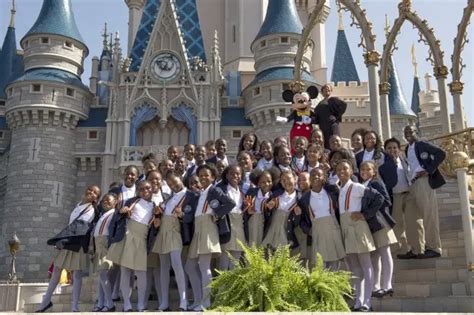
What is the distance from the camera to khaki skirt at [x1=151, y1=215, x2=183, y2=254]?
20.5 feet

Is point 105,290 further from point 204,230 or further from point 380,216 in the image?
point 380,216

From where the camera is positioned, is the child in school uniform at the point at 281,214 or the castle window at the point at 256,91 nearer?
the child in school uniform at the point at 281,214

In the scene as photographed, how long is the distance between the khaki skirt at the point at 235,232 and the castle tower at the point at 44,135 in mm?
17579

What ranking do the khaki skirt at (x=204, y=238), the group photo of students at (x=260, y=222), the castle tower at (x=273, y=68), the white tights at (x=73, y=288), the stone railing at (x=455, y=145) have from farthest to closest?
1. the castle tower at (x=273, y=68)
2. the stone railing at (x=455, y=145)
3. the white tights at (x=73, y=288)
4. the khaki skirt at (x=204, y=238)
5. the group photo of students at (x=260, y=222)

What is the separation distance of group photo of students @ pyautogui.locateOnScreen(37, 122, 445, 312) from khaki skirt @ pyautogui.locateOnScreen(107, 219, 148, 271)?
0.01m

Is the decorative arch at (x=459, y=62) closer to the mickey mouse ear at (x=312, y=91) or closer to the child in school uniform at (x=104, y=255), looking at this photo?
the mickey mouse ear at (x=312, y=91)

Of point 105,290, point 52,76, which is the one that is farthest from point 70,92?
point 105,290

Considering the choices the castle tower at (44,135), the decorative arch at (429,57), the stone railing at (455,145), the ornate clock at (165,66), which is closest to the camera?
the stone railing at (455,145)

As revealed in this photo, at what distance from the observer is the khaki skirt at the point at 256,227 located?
6.58m

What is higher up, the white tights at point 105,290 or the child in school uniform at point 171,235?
the child in school uniform at point 171,235

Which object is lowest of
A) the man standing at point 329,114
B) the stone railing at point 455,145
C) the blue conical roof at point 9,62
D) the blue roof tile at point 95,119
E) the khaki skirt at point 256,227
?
the khaki skirt at point 256,227

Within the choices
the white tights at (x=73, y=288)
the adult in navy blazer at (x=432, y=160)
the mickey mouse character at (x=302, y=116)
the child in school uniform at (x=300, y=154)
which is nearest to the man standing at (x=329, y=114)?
the mickey mouse character at (x=302, y=116)

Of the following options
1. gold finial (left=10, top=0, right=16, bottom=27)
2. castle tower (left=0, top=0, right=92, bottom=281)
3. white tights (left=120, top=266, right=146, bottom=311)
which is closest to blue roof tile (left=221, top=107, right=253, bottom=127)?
castle tower (left=0, top=0, right=92, bottom=281)

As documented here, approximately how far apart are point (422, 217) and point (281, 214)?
71.3 inches
